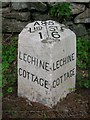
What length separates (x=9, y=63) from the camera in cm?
539

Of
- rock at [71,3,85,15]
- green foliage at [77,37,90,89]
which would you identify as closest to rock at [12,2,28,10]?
rock at [71,3,85,15]

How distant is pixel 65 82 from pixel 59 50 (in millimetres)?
424

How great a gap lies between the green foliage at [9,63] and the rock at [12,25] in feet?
0.43

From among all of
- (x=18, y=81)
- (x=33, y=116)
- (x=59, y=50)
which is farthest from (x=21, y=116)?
(x=59, y=50)

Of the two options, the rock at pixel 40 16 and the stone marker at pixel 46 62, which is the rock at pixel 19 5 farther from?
the stone marker at pixel 46 62

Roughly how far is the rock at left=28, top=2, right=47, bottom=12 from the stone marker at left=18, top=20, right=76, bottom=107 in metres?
1.21

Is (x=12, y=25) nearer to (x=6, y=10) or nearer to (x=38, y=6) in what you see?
(x=6, y=10)

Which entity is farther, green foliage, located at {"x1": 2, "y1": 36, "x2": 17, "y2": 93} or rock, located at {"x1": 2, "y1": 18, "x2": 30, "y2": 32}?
rock, located at {"x1": 2, "y1": 18, "x2": 30, "y2": 32}

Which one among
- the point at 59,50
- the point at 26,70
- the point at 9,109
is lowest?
the point at 9,109

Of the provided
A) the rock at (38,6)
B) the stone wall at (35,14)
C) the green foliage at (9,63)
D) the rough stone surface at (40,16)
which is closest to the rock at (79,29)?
the stone wall at (35,14)

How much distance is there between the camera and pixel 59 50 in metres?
4.34

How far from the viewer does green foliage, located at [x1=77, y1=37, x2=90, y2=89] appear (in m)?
4.96

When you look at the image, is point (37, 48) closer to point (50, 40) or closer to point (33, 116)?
point (50, 40)

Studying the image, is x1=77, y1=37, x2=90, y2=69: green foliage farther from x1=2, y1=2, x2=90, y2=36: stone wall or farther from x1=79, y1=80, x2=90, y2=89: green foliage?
x1=79, y1=80, x2=90, y2=89: green foliage
